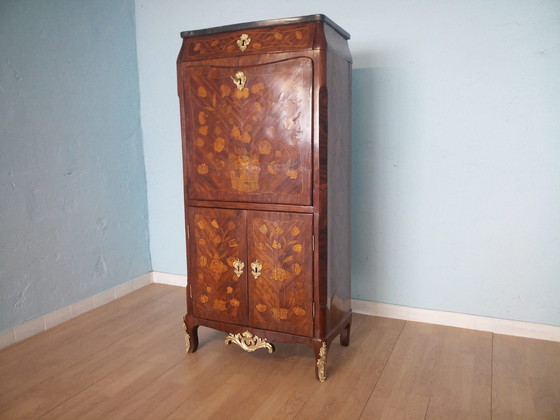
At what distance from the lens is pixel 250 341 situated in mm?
2201

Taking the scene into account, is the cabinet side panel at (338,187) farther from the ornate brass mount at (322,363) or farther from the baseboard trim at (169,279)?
the baseboard trim at (169,279)

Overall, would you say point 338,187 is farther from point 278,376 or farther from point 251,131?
point 278,376

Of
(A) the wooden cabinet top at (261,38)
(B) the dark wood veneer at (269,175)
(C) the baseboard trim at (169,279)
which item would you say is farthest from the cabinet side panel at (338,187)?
(C) the baseboard trim at (169,279)

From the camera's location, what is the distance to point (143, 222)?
338 centimetres

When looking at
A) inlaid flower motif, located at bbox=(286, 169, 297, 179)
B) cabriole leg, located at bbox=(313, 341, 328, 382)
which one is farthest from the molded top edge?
cabriole leg, located at bbox=(313, 341, 328, 382)

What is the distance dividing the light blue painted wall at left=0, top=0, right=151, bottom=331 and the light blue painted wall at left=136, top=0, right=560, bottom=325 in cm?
92

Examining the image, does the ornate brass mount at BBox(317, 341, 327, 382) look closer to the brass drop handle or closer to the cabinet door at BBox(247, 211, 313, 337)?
the cabinet door at BBox(247, 211, 313, 337)

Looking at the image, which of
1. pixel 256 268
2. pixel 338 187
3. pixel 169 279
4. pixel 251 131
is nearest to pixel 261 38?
pixel 251 131

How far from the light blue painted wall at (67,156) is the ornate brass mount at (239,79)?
1237 mm

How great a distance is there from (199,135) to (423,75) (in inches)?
49.0

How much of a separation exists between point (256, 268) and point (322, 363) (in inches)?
19.8

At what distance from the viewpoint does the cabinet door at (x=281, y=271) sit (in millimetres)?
2041

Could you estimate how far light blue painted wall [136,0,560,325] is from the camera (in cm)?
232

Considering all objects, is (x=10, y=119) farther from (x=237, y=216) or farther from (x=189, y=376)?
(x=189, y=376)
